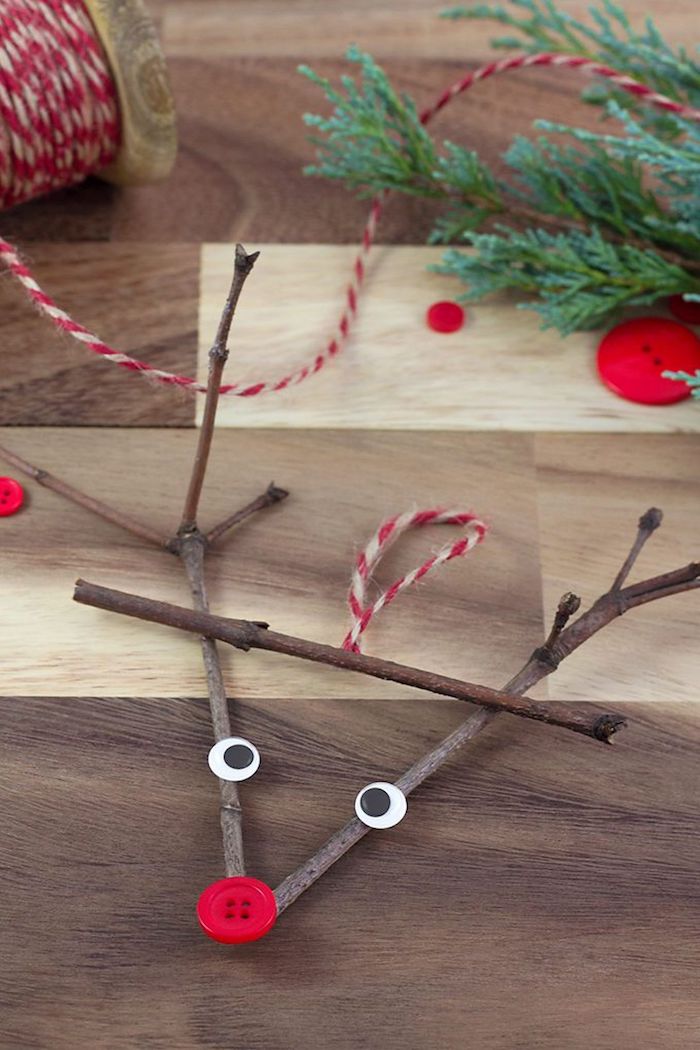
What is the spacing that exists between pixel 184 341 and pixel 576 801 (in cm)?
55

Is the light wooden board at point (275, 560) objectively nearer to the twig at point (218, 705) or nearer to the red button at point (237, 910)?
the twig at point (218, 705)

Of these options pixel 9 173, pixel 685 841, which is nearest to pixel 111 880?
pixel 685 841

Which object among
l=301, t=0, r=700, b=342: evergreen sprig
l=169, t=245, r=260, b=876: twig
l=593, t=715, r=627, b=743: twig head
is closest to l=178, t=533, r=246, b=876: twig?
l=169, t=245, r=260, b=876: twig

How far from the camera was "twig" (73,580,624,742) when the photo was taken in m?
0.95

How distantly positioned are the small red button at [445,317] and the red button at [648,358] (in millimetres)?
134

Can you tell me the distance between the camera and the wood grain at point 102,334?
45.9 inches

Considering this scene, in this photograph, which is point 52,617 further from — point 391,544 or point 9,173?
point 9,173

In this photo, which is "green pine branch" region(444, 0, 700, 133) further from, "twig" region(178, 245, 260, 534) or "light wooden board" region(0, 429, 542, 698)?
"twig" region(178, 245, 260, 534)

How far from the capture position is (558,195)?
1.24 m

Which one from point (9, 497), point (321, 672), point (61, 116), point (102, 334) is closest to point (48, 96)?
point (61, 116)

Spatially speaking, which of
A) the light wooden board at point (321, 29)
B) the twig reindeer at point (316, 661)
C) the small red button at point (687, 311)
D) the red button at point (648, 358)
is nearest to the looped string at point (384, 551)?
the twig reindeer at point (316, 661)

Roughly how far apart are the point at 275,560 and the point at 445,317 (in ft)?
1.02

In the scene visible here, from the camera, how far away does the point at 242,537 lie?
1.09 meters

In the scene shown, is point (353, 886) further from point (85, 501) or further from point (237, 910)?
point (85, 501)
